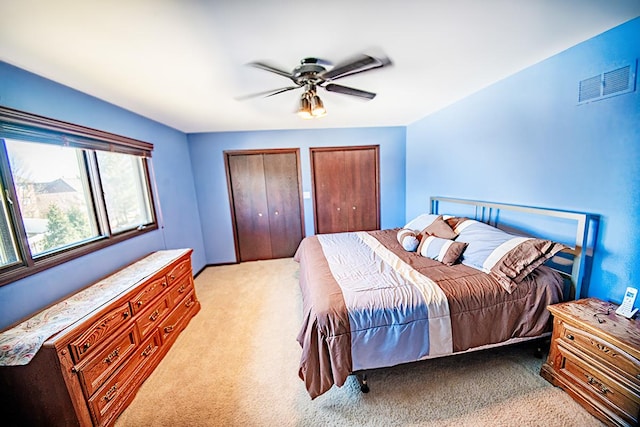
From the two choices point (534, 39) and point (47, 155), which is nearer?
point (534, 39)

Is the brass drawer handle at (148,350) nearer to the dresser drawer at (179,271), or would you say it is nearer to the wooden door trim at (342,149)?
the dresser drawer at (179,271)

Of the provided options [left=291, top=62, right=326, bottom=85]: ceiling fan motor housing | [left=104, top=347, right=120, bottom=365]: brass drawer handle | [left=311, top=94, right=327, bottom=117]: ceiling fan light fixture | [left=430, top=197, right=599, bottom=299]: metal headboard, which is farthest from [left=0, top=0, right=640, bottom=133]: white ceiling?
[left=104, top=347, right=120, bottom=365]: brass drawer handle

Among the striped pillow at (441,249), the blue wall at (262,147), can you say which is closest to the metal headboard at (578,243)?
the striped pillow at (441,249)

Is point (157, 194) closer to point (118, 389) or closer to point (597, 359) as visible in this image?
point (118, 389)

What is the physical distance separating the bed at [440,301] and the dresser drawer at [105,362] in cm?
126

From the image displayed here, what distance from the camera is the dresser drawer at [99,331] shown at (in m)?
1.27

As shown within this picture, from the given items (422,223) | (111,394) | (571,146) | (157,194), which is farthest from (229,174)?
(571,146)

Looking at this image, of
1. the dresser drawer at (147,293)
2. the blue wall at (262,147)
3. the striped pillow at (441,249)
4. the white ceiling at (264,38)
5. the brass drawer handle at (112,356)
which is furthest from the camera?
the blue wall at (262,147)

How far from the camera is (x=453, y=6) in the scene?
1.15m

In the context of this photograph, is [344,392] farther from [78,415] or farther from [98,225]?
[98,225]

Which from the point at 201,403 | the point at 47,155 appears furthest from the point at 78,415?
the point at 47,155

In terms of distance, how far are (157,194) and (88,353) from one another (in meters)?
1.94

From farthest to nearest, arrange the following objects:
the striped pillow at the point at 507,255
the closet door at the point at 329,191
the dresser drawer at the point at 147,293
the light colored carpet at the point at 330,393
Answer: the closet door at the point at 329,191 → the dresser drawer at the point at 147,293 → the striped pillow at the point at 507,255 → the light colored carpet at the point at 330,393

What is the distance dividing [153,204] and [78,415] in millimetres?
2100
